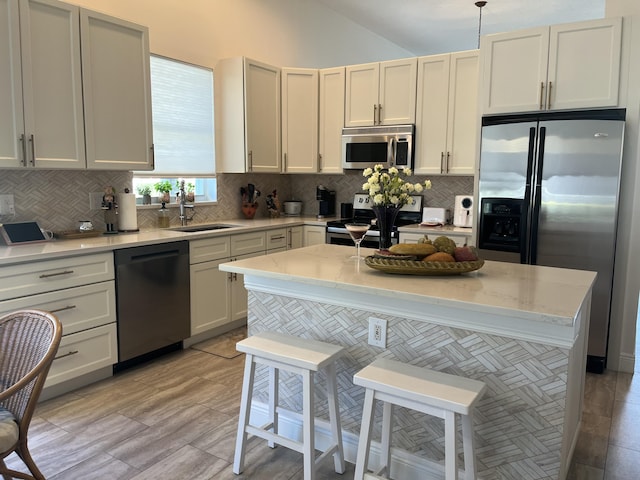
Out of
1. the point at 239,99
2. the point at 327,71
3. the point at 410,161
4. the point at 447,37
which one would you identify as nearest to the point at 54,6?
the point at 239,99

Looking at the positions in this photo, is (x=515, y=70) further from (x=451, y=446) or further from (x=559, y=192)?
(x=451, y=446)

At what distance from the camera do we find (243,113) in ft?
14.8

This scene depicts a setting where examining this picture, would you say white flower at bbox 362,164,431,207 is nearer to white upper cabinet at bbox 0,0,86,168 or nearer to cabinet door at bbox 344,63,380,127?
white upper cabinet at bbox 0,0,86,168

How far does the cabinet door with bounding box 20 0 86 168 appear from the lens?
9.37ft

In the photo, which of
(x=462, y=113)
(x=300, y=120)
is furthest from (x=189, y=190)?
(x=462, y=113)

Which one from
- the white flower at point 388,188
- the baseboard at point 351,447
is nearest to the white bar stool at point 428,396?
the baseboard at point 351,447

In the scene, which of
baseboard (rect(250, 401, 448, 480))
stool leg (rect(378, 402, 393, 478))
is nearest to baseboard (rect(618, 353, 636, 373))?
baseboard (rect(250, 401, 448, 480))

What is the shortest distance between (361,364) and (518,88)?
2.53 meters

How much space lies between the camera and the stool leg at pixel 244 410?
208 centimetres

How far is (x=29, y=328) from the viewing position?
5.92 ft

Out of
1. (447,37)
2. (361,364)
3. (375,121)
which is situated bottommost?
(361,364)

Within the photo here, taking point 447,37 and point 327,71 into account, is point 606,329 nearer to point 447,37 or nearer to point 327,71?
point 327,71

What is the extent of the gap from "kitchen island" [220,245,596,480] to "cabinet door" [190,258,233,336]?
143cm

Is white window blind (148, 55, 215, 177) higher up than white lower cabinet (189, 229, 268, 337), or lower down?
higher up
